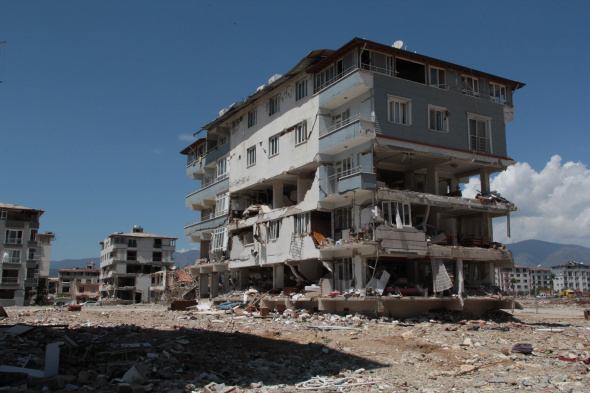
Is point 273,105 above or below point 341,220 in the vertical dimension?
above

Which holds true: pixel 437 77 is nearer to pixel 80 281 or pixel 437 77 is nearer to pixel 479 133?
pixel 479 133

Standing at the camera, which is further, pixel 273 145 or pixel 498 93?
pixel 273 145

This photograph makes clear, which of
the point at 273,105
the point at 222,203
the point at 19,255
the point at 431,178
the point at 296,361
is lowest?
the point at 296,361

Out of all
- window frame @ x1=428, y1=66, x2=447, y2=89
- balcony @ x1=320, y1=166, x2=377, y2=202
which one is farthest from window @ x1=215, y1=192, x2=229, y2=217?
window frame @ x1=428, y1=66, x2=447, y2=89

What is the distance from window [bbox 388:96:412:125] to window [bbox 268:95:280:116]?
33.0 feet

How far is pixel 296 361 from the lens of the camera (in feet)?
50.4

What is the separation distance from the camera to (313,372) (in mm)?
14117

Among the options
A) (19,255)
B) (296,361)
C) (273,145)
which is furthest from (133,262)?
(296,361)

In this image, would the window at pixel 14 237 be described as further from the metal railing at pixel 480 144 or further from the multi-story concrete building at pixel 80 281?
the multi-story concrete building at pixel 80 281

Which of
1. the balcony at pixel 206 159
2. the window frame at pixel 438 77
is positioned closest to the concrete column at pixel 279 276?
the balcony at pixel 206 159

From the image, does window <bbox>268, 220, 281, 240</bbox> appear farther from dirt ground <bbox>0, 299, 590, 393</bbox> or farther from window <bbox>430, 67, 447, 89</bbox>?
dirt ground <bbox>0, 299, 590, 393</bbox>

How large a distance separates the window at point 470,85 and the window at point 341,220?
35.4ft

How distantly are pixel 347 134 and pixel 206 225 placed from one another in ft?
71.1

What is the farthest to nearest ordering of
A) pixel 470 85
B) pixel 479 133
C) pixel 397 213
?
pixel 470 85, pixel 479 133, pixel 397 213
